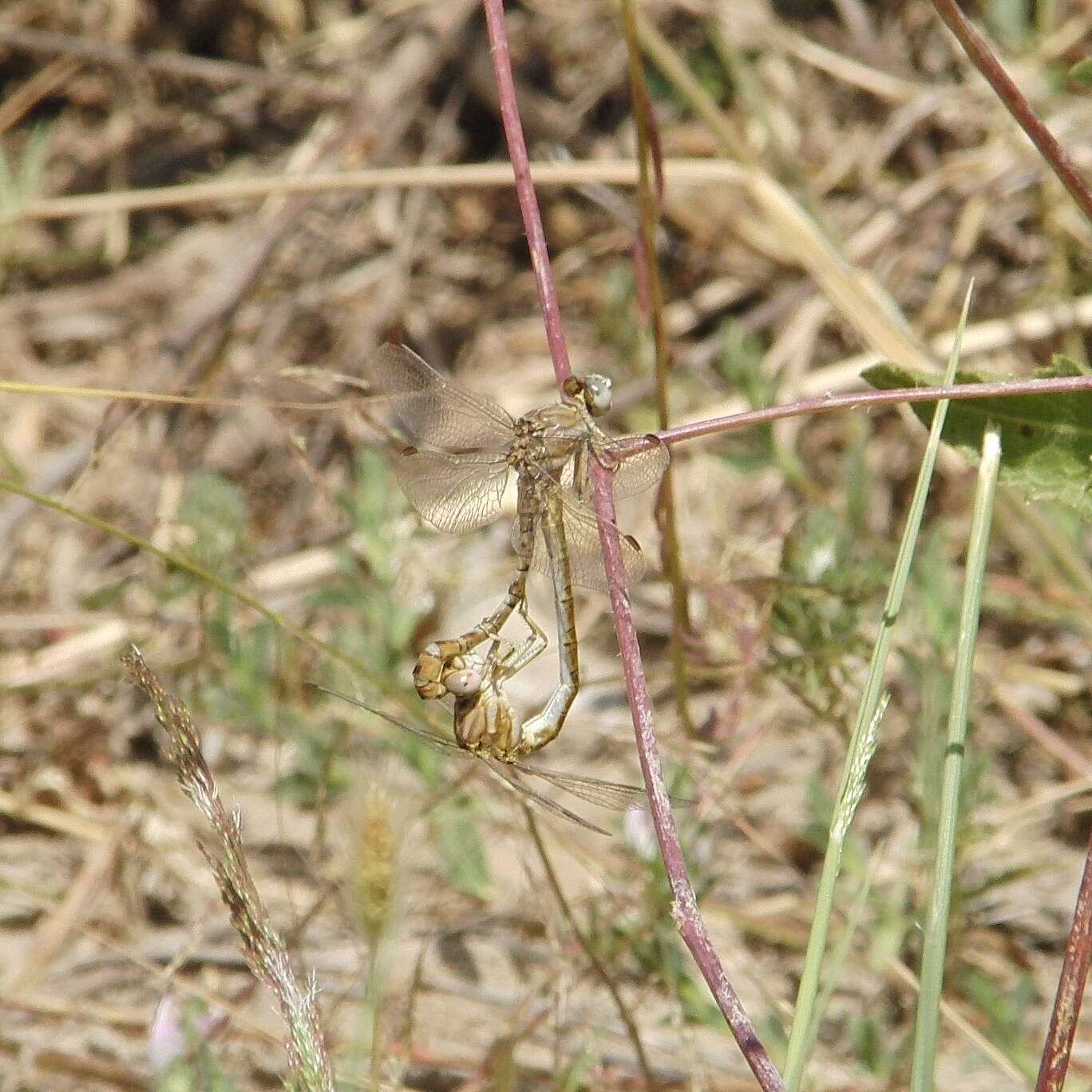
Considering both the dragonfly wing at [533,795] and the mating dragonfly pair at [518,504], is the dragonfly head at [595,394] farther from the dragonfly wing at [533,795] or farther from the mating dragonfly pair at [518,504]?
the dragonfly wing at [533,795]

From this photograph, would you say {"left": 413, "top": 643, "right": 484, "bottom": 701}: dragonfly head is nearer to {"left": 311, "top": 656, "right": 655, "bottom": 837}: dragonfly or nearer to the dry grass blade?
{"left": 311, "top": 656, "right": 655, "bottom": 837}: dragonfly

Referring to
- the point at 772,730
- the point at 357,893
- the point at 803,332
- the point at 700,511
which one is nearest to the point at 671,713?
the point at 772,730

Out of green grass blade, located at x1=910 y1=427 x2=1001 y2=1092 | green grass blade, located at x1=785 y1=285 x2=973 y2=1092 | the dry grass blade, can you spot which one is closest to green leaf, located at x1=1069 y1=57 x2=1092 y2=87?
green grass blade, located at x1=910 y1=427 x2=1001 y2=1092

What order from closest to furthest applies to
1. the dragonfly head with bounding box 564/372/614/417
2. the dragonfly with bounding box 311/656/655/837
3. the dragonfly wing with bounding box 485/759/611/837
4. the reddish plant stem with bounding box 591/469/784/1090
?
the reddish plant stem with bounding box 591/469/784/1090 → the dragonfly wing with bounding box 485/759/611/837 → the dragonfly with bounding box 311/656/655/837 → the dragonfly head with bounding box 564/372/614/417

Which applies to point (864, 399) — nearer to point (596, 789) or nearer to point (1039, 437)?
point (1039, 437)

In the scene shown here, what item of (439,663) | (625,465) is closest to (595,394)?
(625,465)
